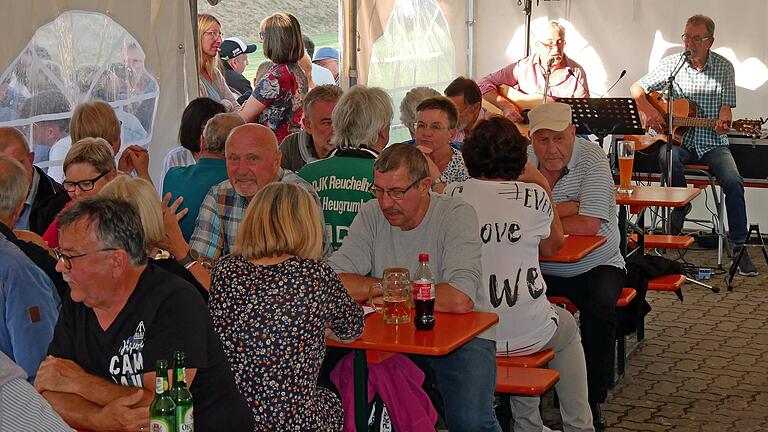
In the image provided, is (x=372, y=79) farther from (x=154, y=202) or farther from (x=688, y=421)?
(x=154, y=202)

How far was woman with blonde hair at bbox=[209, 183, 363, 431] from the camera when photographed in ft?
10.5

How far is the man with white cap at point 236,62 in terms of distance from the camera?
10.2 metres

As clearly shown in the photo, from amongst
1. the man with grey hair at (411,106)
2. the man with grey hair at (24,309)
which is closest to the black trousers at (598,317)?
the man with grey hair at (411,106)

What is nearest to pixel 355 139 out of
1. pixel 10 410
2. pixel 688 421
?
pixel 688 421

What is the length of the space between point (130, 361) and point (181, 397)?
31 cm

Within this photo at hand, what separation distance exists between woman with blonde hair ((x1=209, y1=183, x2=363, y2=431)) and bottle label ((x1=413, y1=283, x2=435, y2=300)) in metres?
0.43

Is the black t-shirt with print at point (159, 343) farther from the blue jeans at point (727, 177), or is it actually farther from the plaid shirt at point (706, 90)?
the plaid shirt at point (706, 90)

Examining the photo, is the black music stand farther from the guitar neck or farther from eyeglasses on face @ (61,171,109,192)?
eyeglasses on face @ (61,171,109,192)

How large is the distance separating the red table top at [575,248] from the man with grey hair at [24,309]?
226 centimetres

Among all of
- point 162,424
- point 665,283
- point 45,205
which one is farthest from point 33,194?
point 665,283

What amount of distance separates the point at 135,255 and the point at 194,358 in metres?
0.33

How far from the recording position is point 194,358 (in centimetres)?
283

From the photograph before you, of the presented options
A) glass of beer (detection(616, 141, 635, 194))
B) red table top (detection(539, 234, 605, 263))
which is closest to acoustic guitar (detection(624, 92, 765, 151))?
glass of beer (detection(616, 141, 635, 194))

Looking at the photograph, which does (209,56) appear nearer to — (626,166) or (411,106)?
(411,106)
